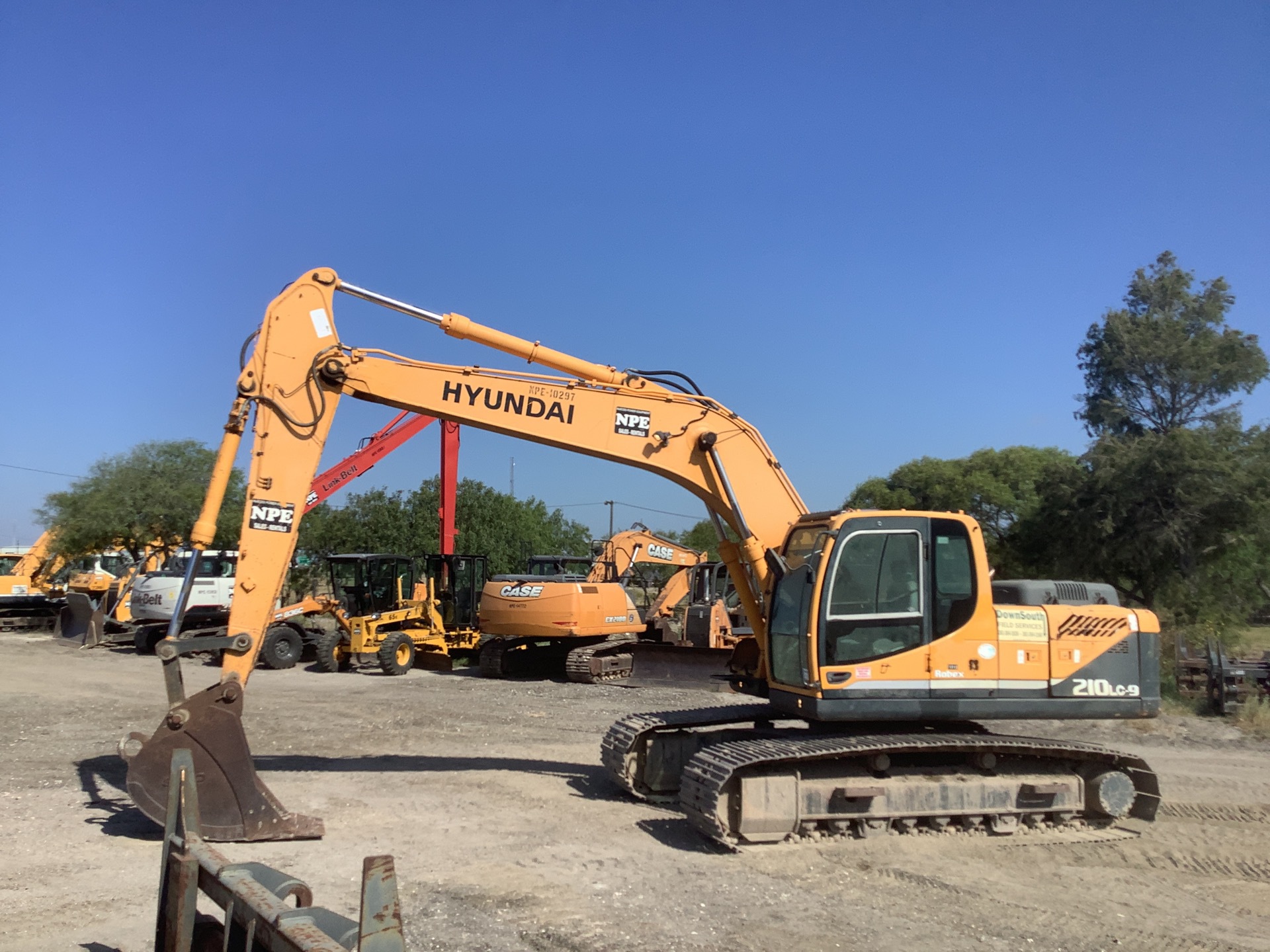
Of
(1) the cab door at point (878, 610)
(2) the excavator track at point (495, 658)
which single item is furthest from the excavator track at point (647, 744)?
(2) the excavator track at point (495, 658)

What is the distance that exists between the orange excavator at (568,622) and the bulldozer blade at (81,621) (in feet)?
39.5

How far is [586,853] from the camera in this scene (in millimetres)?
7035

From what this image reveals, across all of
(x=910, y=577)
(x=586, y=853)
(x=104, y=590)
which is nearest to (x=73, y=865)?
(x=586, y=853)

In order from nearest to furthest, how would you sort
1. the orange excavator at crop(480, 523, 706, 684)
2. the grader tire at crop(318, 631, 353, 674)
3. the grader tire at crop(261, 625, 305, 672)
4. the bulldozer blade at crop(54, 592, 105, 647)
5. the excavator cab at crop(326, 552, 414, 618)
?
the orange excavator at crop(480, 523, 706, 684)
the grader tire at crop(318, 631, 353, 674)
the grader tire at crop(261, 625, 305, 672)
the excavator cab at crop(326, 552, 414, 618)
the bulldozer blade at crop(54, 592, 105, 647)

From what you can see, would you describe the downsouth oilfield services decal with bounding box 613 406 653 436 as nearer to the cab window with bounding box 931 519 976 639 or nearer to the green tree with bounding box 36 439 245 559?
the cab window with bounding box 931 519 976 639

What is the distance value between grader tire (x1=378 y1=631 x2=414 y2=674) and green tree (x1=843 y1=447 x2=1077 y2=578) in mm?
22244

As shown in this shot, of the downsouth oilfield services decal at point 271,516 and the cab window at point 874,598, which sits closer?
the downsouth oilfield services decal at point 271,516

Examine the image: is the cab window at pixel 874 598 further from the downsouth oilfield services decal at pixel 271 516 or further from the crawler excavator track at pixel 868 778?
the downsouth oilfield services decal at pixel 271 516

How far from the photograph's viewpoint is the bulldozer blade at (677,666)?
16.8m

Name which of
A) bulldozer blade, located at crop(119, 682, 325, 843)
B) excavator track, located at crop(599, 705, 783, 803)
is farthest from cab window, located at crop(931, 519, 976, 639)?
bulldozer blade, located at crop(119, 682, 325, 843)

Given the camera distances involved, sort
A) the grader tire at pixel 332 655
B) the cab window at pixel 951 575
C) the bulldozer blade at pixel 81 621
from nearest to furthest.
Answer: the cab window at pixel 951 575 → the grader tire at pixel 332 655 → the bulldozer blade at pixel 81 621

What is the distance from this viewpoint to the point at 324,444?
25.1 feet

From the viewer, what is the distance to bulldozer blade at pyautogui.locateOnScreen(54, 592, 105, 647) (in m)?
25.1

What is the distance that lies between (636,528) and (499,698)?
6.22 m
